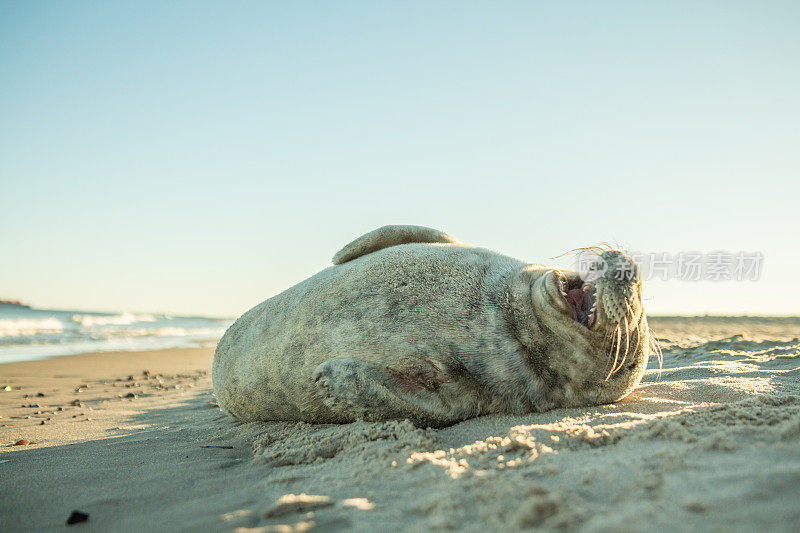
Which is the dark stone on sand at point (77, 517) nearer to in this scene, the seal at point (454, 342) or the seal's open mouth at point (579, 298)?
the seal at point (454, 342)

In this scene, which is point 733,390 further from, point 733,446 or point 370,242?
point 370,242

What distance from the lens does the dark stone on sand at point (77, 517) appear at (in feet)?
7.01

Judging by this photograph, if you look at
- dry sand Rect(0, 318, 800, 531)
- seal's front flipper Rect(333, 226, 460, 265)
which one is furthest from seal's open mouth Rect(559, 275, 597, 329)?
seal's front flipper Rect(333, 226, 460, 265)

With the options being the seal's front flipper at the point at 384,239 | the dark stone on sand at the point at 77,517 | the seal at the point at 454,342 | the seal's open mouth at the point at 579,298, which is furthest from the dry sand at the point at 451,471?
the seal's front flipper at the point at 384,239

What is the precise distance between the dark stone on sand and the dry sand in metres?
0.06

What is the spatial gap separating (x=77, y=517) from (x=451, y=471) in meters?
1.49

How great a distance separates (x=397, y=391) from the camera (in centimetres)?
329

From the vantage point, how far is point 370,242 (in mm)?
4426

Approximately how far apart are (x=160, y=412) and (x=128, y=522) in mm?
3628

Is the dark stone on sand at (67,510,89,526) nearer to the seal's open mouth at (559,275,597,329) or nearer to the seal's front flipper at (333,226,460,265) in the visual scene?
the seal's front flipper at (333,226,460,265)

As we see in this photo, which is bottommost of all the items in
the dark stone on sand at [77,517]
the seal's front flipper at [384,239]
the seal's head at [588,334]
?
the dark stone on sand at [77,517]

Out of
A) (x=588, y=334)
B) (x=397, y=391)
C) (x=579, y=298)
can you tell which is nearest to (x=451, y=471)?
(x=397, y=391)

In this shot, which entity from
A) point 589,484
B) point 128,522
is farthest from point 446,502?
point 128,522

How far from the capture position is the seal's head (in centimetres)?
322
